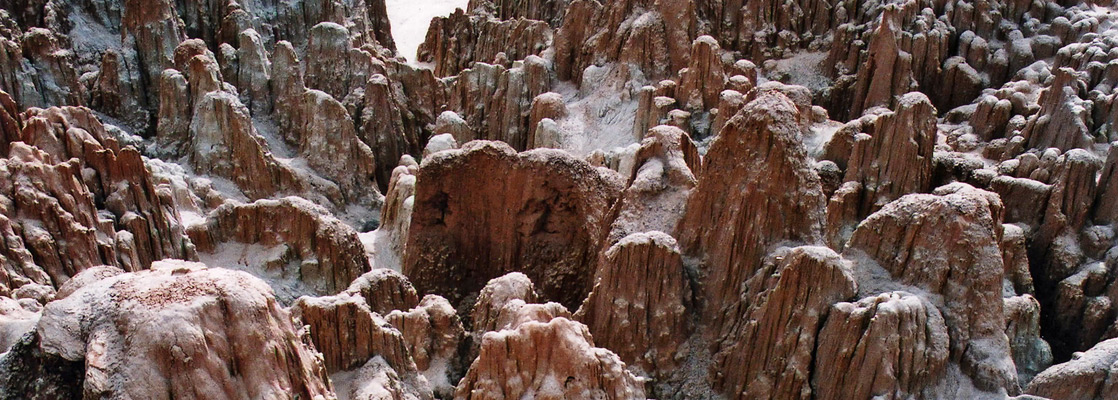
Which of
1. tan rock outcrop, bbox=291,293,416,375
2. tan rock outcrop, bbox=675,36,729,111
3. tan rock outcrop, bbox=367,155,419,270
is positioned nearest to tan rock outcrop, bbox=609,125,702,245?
tan rock outcrop, bbox=291,293,416,375

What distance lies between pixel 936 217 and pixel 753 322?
2015mm

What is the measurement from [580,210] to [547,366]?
4.63 m

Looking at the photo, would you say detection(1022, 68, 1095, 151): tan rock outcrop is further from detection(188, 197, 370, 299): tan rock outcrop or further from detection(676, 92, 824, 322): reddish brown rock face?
detection(188, 197, 370, 299): tan rock outcrop

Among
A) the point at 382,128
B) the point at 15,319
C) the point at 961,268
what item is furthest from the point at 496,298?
the point at 382,128

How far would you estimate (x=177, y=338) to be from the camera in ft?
16.0

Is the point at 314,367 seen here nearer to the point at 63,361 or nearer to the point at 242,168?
the point at 63,361

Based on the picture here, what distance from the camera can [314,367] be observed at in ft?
18.5

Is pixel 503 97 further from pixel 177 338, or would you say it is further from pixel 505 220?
pixel 177 338

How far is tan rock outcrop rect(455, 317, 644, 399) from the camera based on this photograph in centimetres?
674

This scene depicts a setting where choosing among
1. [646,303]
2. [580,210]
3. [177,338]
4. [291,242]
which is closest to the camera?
[177,338]

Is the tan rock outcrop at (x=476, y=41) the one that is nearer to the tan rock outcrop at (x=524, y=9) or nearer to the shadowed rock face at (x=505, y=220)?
the tan rock outcrop at (x=524, y=9)

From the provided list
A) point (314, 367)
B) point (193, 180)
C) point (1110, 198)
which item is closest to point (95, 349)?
point (314, 367)

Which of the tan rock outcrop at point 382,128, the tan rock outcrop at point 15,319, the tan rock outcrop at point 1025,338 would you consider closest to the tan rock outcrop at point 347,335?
the tan rock outcrop at point 15,319

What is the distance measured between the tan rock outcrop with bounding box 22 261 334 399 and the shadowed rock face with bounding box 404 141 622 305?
236 inches
